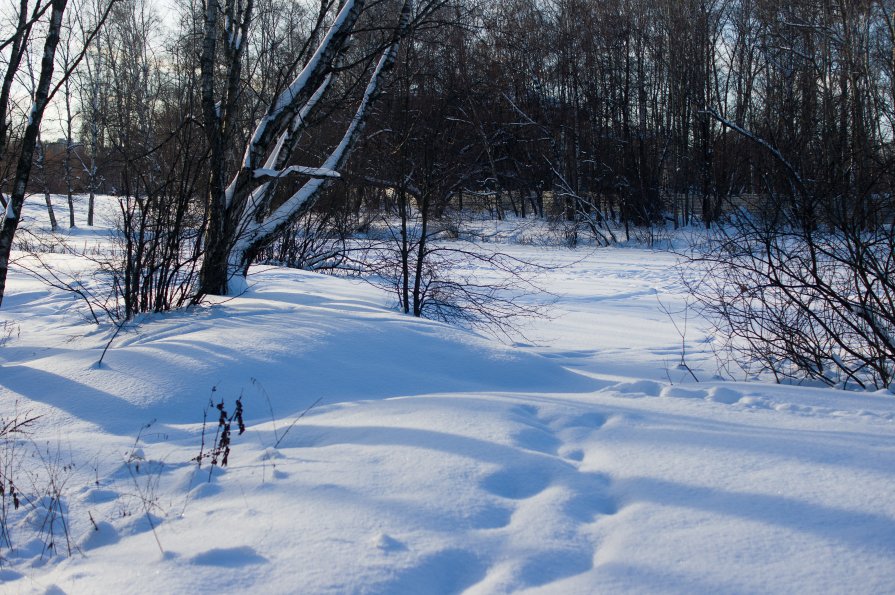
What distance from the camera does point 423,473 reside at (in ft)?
9.48

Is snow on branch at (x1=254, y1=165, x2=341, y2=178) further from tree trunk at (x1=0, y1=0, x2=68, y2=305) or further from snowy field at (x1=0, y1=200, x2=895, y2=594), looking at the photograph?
snowy field at (x1=0, y1=200, x2=895, y2=594)

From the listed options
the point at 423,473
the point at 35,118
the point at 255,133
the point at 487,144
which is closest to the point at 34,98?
the point at 35,118

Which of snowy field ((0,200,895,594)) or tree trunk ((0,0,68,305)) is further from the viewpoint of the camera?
tree trunk ((0,0,68,305))

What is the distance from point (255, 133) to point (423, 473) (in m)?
6.30

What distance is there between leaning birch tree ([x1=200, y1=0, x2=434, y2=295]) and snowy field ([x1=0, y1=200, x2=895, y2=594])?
244 cm

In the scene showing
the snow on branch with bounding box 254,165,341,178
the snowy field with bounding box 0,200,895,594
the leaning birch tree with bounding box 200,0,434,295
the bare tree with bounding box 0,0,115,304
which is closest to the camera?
the snowy field with bounding box 0,200,895,594

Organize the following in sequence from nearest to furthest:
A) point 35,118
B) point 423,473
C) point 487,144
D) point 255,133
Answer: point 423,473 < point 35,118 < point 255,133 < point 487,144

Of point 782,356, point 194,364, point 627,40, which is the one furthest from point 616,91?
point 194,364

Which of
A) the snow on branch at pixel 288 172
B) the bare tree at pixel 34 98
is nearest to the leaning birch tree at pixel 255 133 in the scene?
the snow on branch at pixel 288 172

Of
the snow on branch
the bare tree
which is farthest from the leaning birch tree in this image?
the bare tree

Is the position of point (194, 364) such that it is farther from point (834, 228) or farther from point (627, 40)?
point (627, 40)

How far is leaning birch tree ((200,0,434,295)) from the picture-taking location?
A: 7598mm

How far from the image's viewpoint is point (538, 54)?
27.5m

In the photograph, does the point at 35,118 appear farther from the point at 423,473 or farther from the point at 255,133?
the point at 423,473
